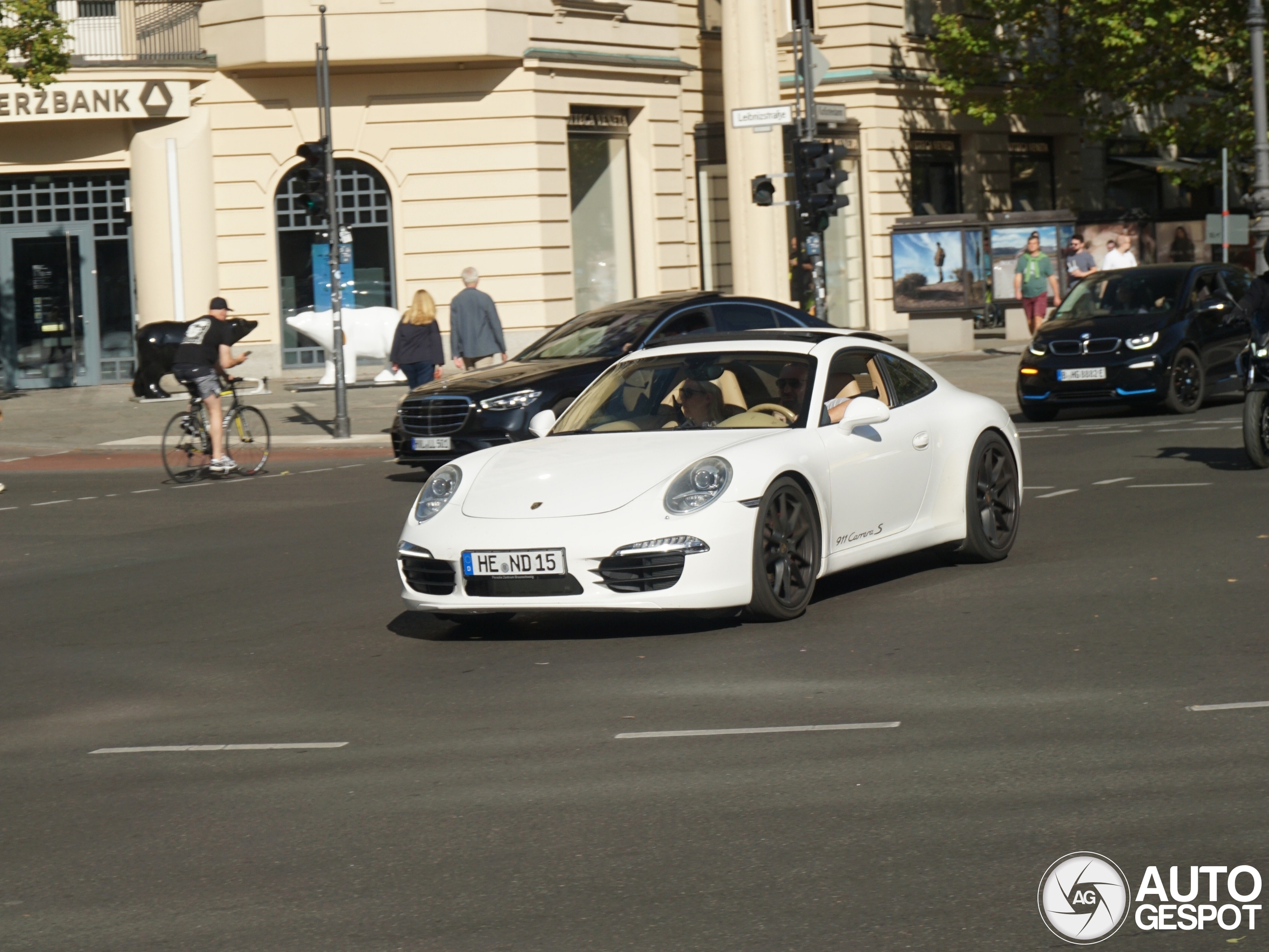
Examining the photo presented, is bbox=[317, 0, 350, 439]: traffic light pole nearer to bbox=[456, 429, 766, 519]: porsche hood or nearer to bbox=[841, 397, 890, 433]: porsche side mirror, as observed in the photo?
bbox=[456, 429, 766, 519]: porsche hood

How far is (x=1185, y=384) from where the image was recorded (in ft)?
67.3

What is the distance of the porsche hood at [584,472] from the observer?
8.46 m

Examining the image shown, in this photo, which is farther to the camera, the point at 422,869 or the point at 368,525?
the point at 368,525

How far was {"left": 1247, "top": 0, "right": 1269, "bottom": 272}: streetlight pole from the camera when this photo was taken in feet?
91.0

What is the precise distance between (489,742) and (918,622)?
2714 mm

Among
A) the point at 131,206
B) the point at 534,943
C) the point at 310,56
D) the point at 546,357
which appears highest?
the point at 310,56

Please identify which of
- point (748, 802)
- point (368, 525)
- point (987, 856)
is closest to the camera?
point (987, 856)

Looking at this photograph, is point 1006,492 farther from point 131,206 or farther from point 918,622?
point 131,206

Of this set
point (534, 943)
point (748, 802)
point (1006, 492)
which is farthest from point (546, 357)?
point (534, 943)

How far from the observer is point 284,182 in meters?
30.6

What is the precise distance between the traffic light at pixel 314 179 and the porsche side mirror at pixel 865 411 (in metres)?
14.0

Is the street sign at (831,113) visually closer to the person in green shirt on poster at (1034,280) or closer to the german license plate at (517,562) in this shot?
the person in green shirt on poster at (1034,280)

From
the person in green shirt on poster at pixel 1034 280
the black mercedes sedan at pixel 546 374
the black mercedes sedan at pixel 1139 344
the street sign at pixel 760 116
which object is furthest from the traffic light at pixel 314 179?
the person in green shirt on poster at pixel 1034 280

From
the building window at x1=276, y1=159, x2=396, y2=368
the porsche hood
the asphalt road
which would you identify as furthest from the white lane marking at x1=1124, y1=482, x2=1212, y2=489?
the building window at x1=276, y1=159, x2=396, y2=368
